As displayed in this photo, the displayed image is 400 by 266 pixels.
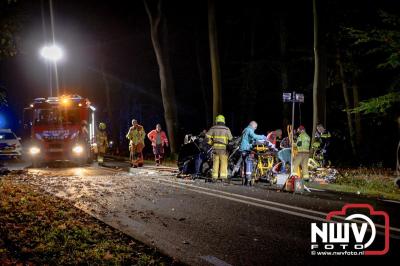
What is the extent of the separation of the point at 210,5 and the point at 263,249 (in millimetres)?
19775

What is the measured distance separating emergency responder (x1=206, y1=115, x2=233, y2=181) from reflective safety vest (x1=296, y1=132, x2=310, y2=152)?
215 cm

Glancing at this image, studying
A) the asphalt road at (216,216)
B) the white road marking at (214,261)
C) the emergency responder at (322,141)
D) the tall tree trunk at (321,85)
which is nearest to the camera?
the white road marking at (214,261)

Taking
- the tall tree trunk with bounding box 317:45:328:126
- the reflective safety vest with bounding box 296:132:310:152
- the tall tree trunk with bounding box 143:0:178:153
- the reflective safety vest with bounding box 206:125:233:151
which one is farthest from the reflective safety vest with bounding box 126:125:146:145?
the reflective safety vest with bounding box 296:132:310:152

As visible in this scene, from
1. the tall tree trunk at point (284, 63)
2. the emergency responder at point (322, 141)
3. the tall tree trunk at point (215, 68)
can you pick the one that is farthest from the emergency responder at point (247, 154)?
the tall tree trunk at point (284, 63)

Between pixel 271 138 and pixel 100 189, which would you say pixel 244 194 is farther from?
pixel 271 138

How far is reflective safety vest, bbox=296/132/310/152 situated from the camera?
14.2m

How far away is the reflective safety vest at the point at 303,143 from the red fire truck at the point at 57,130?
37.9 feet

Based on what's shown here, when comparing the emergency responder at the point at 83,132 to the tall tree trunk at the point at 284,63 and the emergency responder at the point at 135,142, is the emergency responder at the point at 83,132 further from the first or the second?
the tall tree trunk at the point at 284,63

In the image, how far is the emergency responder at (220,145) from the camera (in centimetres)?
1532

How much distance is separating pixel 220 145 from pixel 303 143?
251 cm

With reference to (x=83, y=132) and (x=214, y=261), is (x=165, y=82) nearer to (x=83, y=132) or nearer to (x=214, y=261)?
(x=83, y=132)

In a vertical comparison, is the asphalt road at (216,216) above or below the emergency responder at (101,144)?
below

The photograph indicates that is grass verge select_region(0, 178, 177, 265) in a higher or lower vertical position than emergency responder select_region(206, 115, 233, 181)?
lower

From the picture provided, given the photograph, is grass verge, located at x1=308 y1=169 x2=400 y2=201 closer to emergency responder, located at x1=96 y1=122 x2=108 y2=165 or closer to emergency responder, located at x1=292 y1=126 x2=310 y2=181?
emergency responder, located at x1=292 y1=126 x2=310 y2=181
